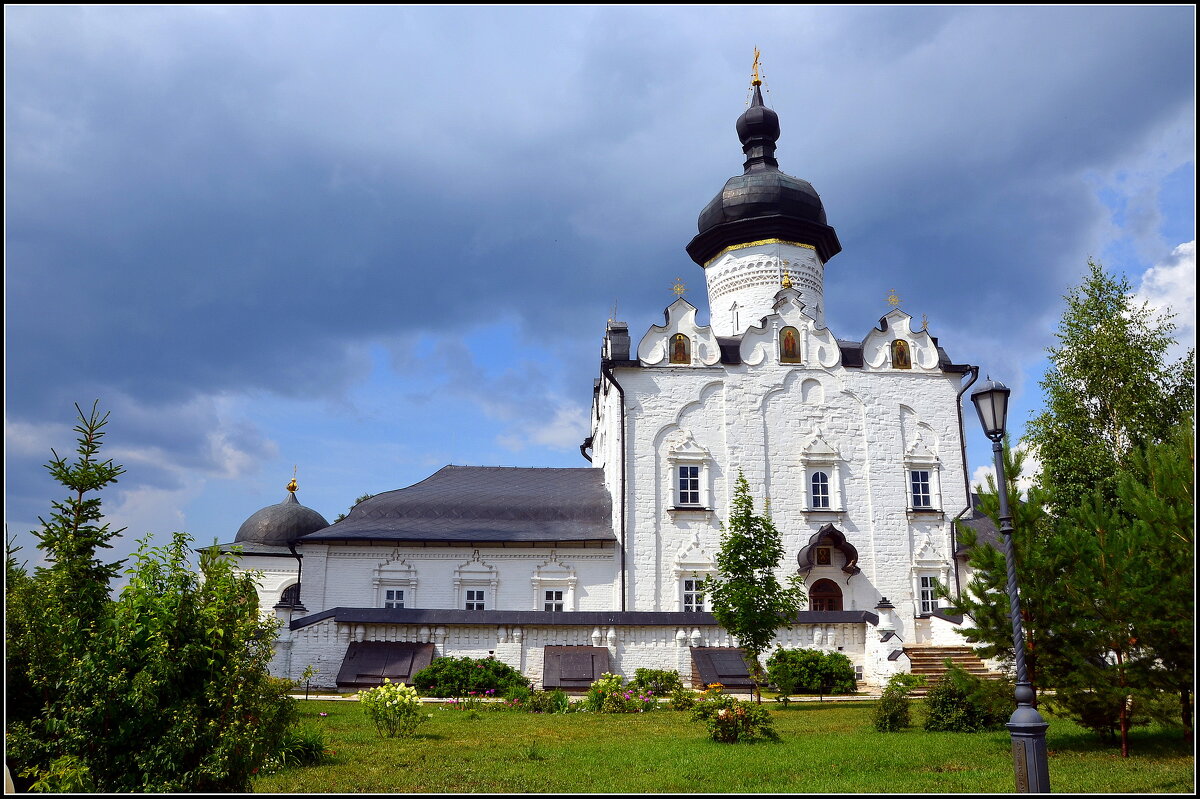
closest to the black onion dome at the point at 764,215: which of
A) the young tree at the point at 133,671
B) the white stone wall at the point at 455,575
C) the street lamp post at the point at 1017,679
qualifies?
the white stone wall at the point at 455,575

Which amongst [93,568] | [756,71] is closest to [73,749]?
[93,568]

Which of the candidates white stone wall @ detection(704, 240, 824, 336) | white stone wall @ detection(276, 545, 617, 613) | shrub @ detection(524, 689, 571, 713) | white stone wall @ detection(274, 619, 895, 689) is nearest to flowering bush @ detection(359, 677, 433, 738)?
shrub @ detection(524, 689, 571, 713)

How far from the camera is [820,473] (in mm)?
26766

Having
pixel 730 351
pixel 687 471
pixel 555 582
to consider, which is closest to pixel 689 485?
pixel 687 471

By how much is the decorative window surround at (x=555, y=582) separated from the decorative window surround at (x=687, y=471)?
404cm

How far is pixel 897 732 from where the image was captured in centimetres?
1254

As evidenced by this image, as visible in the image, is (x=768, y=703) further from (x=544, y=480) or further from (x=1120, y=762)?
(x=544, y=480)

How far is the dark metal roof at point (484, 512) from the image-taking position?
81.9 feet

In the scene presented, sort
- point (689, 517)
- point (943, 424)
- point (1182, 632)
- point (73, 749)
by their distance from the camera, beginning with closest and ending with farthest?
point (73, 749)
point (1182, 632)
point (689, 517)
point (943, 424)

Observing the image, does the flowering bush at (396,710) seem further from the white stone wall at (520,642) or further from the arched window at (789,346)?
the arched window at (789,346)

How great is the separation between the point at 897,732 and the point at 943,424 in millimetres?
16991

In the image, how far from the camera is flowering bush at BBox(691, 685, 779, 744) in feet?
38.5

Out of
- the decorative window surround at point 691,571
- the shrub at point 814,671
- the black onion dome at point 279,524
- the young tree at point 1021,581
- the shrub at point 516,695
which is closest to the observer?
the young tree at point 1021,581

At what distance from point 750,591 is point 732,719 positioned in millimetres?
6180
